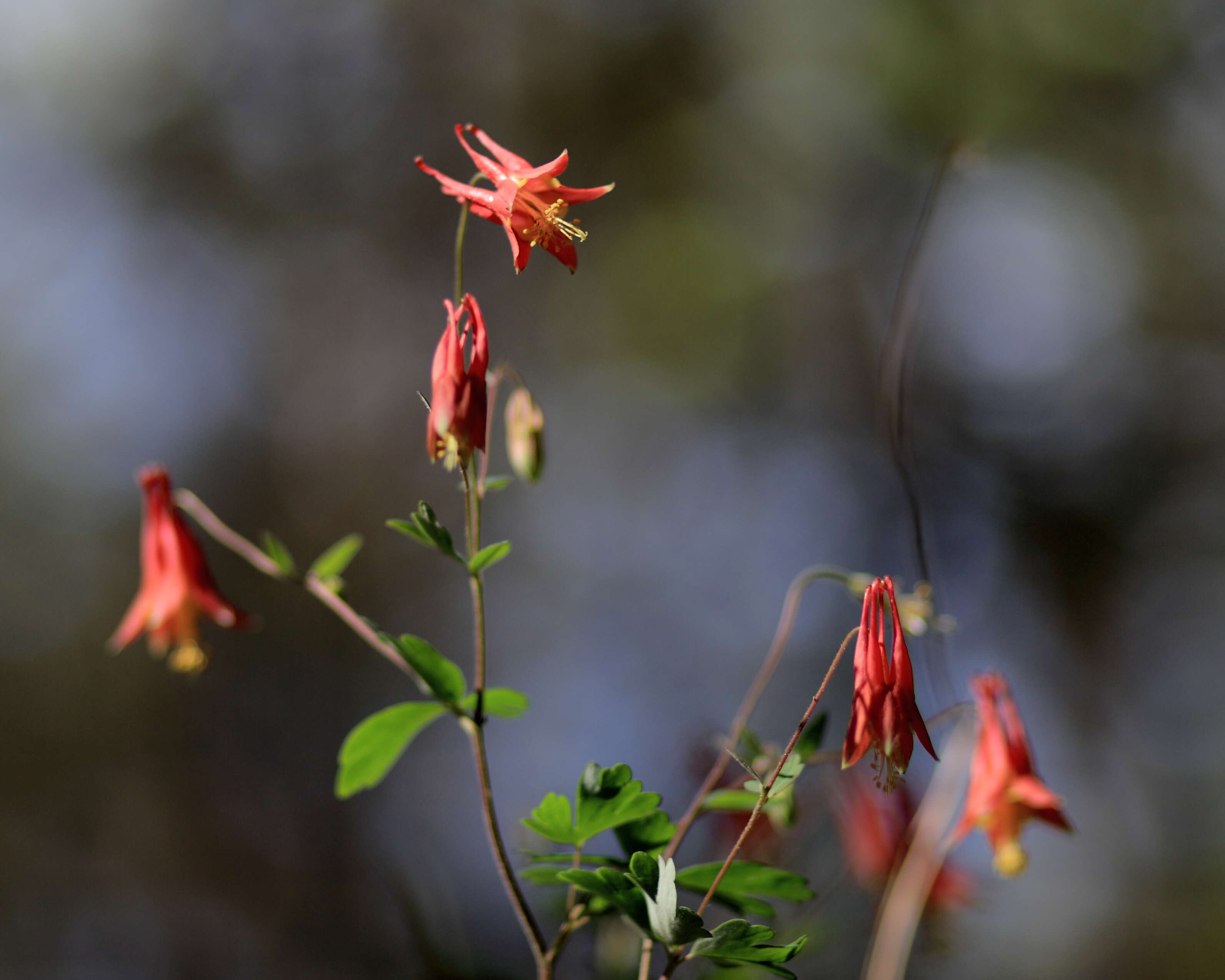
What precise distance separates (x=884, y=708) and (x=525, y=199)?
252 mm

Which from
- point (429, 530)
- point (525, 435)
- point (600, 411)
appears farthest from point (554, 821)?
point (600, 411)

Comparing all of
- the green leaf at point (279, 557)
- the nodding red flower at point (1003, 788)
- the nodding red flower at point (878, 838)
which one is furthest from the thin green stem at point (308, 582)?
the nodding red flower at point (878, 838)

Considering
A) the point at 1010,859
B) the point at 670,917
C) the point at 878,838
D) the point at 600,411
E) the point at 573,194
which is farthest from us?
the point at 600,411

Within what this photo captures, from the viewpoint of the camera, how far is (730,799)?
388 millimetres

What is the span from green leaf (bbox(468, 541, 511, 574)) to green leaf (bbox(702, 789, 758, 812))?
147 mm

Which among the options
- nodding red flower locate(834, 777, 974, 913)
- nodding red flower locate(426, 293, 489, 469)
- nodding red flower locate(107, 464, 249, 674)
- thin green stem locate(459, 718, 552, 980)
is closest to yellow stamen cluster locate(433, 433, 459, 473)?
nodding red flower locate(426, 293, 489, 469)

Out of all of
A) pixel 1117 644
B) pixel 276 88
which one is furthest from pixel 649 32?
pixel 1117 644

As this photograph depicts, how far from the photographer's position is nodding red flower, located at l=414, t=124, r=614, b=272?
13.7 inches

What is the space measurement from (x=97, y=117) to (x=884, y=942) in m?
2.43

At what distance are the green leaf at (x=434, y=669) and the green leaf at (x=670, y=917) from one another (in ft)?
0.36

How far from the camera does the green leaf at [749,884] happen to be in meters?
0.35

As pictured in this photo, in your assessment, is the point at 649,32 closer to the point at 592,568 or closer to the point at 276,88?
the point at 276,88

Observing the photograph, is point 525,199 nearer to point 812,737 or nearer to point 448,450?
point 448,450

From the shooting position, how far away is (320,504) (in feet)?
7.14
